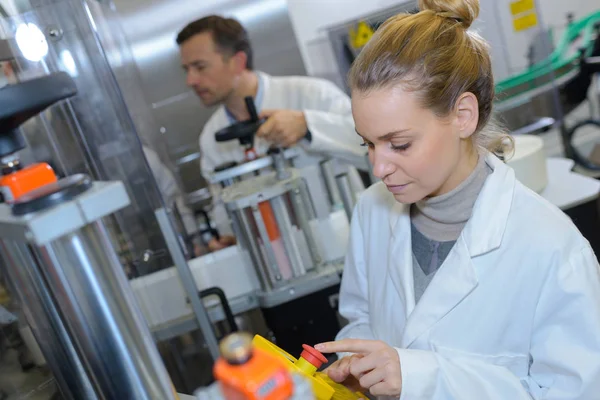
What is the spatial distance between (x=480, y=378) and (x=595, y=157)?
2857mm

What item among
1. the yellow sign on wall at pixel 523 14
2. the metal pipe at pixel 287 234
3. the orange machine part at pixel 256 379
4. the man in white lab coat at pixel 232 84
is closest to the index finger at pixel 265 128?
the metal pipe at pixel 287 234

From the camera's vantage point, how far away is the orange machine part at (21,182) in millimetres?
458

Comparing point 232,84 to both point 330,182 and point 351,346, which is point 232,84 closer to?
point 330,182

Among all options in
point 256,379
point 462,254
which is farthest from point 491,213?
point 256,379

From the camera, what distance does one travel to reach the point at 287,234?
1.41m

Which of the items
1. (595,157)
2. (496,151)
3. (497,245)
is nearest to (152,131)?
(496,151)

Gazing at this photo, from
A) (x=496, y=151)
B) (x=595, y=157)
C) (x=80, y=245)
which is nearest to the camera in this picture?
(x=80, y=245)

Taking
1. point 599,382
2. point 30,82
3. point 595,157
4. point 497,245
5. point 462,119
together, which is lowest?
point 595,157

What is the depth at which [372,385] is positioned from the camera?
84 cm

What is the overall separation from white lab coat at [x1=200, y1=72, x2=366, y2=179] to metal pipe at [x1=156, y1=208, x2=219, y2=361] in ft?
1.79

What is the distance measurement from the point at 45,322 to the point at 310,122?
1091mm

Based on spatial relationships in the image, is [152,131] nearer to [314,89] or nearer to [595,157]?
[314,89]

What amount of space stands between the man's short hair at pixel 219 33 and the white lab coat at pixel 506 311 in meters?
1.29

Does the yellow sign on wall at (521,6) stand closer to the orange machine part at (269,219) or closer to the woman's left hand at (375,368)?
the orange machine part at (269,219)
